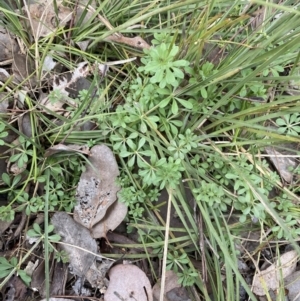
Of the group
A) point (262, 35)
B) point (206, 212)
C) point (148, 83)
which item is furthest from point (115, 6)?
point (206, 212)

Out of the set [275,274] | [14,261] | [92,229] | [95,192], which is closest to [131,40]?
[95,192]

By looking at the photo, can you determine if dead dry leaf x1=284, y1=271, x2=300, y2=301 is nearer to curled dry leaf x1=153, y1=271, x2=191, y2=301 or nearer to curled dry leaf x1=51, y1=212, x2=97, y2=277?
curled dry leaf x1=153, y1=271, x2=191, y2=301

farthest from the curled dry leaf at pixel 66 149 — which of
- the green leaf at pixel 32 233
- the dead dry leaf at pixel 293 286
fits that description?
the dead dry leaf at pixel 293 286

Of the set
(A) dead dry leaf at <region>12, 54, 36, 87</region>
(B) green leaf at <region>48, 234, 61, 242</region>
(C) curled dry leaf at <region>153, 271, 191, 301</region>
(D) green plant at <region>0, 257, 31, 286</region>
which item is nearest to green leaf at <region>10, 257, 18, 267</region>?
(D) green plant at <region>0, 257, 31, 286</region>

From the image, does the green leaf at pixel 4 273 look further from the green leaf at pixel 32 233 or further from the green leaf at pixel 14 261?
the green leaf at pixel 32 233

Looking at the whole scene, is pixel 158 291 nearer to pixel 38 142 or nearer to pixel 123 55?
pixel 38 142

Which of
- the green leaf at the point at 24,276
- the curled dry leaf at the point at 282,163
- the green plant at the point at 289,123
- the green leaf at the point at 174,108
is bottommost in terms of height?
the green leaf at the point at 24,276
